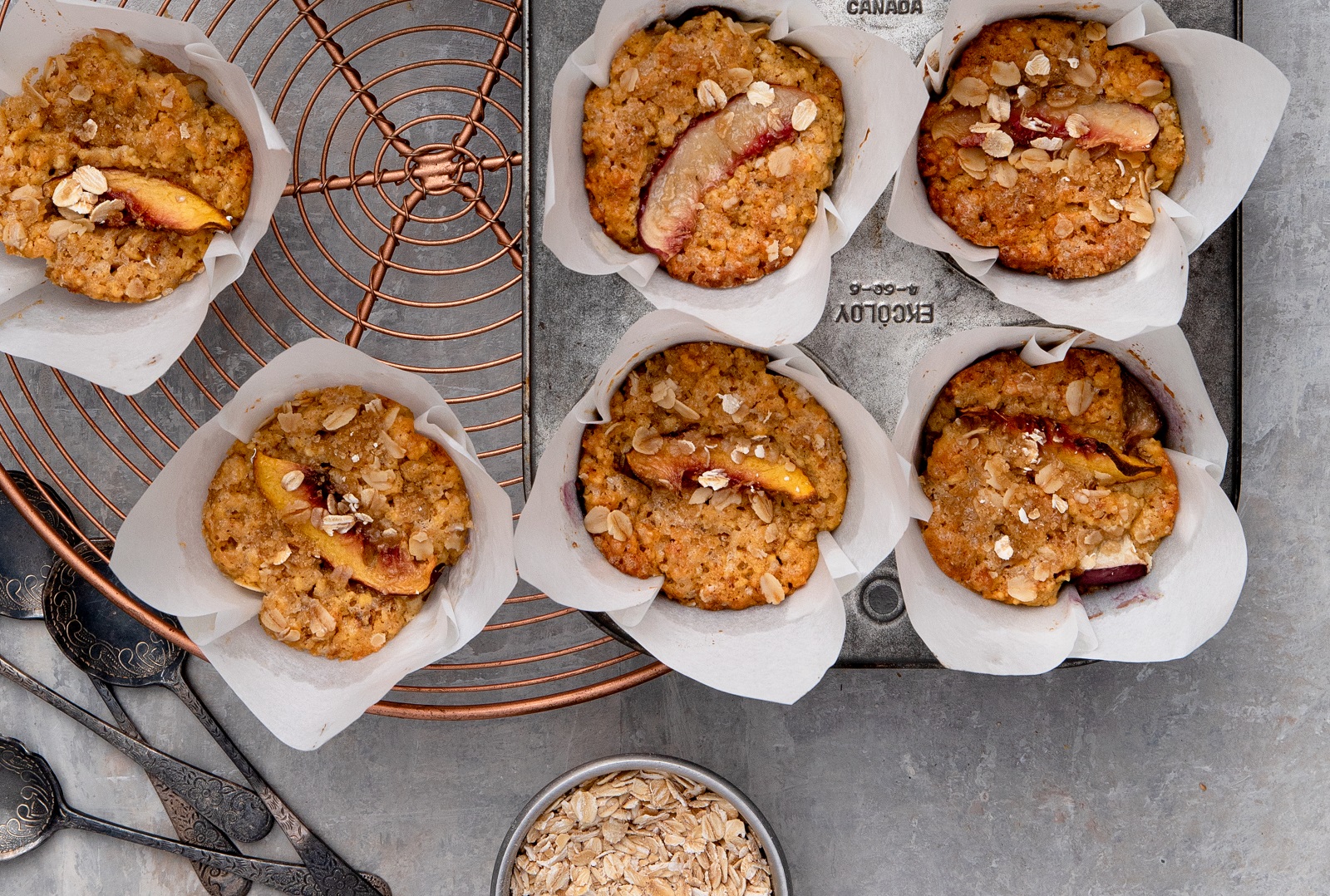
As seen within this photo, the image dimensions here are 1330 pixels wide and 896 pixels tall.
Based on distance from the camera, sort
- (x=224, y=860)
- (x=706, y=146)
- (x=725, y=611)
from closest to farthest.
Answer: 1. (x=706, y=146)
2. (x=725, y=611)
3. (x=224, y=860)

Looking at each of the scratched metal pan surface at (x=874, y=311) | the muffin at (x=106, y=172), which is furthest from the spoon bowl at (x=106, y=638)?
the scratched metal pan surface at (x=874, y=311)

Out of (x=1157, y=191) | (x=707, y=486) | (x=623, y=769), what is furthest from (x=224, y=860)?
(x=1157, y=191)

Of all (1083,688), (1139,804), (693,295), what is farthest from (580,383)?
(1139,804)

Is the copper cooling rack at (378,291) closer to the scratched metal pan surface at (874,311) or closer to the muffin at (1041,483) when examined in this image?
the scratched metal pan surface at (874,311)

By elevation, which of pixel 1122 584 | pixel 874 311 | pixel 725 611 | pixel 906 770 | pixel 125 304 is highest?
pixel 125 304

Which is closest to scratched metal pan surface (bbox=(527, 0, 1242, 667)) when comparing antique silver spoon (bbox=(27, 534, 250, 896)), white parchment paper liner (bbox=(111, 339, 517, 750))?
white parchment paper liner (bbox=(111, 339, 517, 750))

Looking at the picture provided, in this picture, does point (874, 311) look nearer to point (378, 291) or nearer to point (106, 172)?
point (378, 291)
